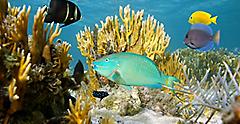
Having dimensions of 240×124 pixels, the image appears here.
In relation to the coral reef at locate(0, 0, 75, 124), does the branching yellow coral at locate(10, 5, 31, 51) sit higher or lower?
higher

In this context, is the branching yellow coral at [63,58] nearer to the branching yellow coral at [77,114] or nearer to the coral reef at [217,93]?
the branching yellow coral at [77,114]

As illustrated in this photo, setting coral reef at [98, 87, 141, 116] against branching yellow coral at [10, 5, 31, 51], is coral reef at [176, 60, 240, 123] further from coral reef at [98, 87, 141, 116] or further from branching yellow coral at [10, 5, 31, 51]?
coral reef at [98, 87, 141, 116]

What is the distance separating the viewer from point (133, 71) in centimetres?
264

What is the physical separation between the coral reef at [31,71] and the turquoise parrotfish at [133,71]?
1.50 ft

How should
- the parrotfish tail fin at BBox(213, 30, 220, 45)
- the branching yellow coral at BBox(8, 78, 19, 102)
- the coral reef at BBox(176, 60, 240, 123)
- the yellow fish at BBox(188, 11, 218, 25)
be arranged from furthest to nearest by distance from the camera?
the yellow fish at BBox(188, 11, 218, 25) → the parrotfish tail fin at BBox(213, 30, 220, 45) → the branching yellow coral at BBox(8, 78, 19, 102) → the coral reef at BBox(176, 60, 240, 123)

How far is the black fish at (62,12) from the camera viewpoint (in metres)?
3.15

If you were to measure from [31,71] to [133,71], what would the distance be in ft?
3.39

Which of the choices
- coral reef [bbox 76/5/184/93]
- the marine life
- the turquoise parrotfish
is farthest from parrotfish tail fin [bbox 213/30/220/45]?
coral reef [bbox 76/5/184/93]

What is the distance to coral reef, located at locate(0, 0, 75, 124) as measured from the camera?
7.66 ft

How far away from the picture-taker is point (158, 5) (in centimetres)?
5325

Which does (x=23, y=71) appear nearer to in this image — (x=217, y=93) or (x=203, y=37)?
(x=217, y=93)

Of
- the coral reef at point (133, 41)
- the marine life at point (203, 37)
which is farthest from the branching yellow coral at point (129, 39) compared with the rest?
the marine life at point (203, 37)

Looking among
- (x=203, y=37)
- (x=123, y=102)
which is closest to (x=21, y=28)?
(x=203, y=37)

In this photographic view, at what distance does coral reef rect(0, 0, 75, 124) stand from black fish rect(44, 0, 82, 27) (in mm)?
333
